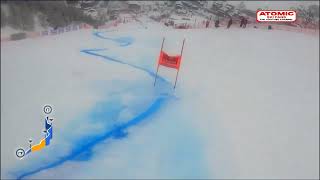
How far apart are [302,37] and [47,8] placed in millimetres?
814

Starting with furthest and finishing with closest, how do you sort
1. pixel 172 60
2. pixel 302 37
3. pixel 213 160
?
pixel 302 37 → pixel 213 160 → pixel 172 60

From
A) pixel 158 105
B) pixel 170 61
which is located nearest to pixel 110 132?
pixel 158 105

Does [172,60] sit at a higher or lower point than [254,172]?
higher

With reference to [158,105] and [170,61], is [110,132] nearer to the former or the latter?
[158,105]

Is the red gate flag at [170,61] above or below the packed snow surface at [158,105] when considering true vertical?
above

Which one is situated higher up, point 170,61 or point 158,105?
point 170,61

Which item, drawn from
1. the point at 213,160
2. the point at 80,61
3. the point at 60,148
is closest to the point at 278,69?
the point at 213,160

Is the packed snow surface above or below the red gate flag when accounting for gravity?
below

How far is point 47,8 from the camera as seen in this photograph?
150 centimetres

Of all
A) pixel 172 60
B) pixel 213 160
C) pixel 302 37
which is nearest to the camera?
pixel 172 60

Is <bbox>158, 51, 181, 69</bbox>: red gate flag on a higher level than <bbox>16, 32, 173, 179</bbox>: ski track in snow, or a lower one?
higher

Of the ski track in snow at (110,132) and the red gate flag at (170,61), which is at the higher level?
the red gate flag at (170,61)

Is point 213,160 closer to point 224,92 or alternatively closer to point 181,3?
point 224,92

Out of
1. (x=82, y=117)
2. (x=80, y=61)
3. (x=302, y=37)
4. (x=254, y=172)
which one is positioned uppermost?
(x=302, y=37)
